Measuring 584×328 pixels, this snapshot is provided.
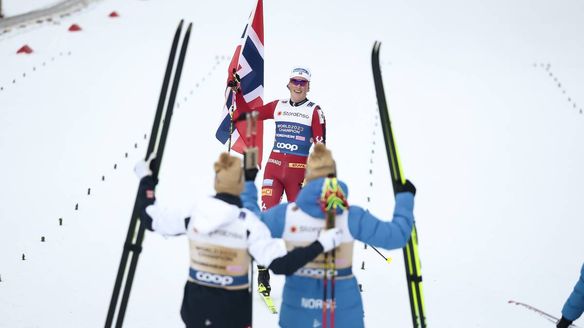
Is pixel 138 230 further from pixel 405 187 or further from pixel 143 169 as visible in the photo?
pixel 405 187

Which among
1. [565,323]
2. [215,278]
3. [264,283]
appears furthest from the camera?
[264,283]

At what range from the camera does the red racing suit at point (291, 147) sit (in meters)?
6.73

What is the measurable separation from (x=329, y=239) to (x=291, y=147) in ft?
10.1

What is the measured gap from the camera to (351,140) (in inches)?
A: 496

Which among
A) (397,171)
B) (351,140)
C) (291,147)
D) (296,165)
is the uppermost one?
(351,140)

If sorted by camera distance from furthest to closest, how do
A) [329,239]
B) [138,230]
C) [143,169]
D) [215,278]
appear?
[138,230]
[143,169]
[215,278]
[329,239]

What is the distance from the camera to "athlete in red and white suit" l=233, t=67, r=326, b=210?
6.73m

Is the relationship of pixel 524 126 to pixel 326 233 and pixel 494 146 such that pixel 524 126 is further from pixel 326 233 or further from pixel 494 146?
pixel 326 233

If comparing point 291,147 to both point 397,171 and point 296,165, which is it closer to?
point 296,165

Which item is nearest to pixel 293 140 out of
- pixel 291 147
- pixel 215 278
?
pixel 291 147

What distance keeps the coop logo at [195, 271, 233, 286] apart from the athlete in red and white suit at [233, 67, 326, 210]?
2794mm

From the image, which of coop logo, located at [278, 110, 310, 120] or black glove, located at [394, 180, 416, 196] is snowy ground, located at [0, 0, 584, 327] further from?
black glove, located at [394, 180, 416, 196]

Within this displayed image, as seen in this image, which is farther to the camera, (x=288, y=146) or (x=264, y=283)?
(x=288, y=146)

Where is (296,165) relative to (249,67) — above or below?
below
